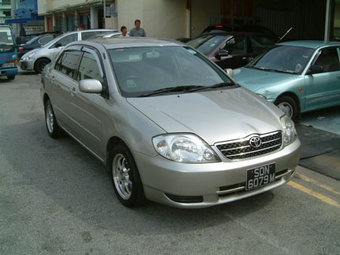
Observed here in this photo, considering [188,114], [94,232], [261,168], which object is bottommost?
[94,232]

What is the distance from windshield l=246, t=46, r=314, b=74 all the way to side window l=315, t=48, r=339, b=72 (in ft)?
0.72

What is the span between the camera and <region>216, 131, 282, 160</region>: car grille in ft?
11.0

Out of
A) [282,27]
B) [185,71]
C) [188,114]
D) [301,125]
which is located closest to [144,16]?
[282,27]

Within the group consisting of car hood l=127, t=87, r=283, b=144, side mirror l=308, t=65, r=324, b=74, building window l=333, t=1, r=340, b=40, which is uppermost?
building window l=333, t=1, r=340, b=40

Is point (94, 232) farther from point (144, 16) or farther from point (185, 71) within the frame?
point (144, 16)

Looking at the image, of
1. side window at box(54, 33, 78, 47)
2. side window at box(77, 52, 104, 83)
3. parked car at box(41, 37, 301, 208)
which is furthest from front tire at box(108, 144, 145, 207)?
side window at box(54, 33, 78, 47)

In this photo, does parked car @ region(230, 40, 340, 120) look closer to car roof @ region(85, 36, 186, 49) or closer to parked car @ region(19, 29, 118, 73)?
car roof @ region(85, 36, 186, 49)

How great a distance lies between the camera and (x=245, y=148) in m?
3.42

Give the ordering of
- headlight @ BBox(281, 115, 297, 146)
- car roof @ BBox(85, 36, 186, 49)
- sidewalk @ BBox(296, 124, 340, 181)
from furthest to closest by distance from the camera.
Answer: sidewalk @ BBox(296, 124, 340, 181) < car roof @ BBox(85, 36, 186, 49) < headlight @ BBox(281, 115, 297, 146)

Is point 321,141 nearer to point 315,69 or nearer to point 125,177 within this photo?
point 315,69

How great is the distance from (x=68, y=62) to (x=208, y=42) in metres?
5.51

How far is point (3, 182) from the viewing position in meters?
4.62

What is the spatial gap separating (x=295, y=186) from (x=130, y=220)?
197 cm

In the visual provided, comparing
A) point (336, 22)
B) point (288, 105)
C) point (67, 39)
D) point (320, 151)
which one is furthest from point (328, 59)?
point (67, 39)
